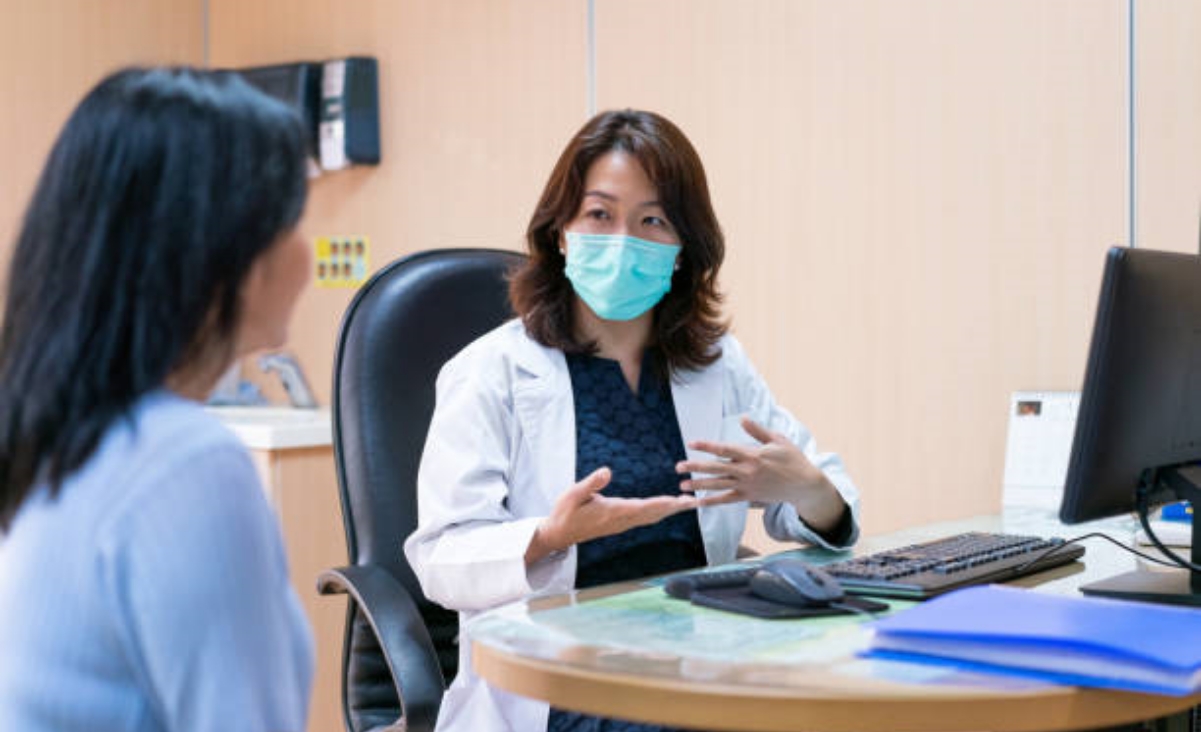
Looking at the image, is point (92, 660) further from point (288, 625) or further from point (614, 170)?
point (614, 170)

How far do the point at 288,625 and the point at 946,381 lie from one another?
2017 millimetres

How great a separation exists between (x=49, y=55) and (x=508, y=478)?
2681mm

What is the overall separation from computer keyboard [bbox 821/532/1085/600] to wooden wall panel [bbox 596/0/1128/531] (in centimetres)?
87

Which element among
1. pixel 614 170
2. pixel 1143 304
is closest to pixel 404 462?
pixel 614 170

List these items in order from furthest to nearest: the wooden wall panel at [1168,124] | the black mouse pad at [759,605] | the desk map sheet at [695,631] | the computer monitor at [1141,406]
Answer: the wooden wall panel at [1168,124]
the computer monitor at [1141,406]
the black mouse pad at [759,605]
the desk map sheet at [695,631]

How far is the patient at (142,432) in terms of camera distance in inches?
31.8

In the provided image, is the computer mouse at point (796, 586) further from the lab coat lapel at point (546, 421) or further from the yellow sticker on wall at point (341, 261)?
the yellow sticker on wall at point (341, 261)

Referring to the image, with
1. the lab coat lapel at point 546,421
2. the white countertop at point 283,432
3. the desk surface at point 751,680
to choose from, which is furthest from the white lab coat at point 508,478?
the white countertop at point 283,432

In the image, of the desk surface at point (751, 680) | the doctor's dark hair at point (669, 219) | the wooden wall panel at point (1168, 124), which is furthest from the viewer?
the wooden wall panel at point (1168, 124)

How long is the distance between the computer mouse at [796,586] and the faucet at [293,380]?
2.59 m

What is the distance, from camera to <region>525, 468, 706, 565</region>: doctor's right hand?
1589 mm

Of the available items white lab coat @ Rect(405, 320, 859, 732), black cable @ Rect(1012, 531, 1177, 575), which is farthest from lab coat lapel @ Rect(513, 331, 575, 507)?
black cable @ Rect(1012, 531, 1177, 575)

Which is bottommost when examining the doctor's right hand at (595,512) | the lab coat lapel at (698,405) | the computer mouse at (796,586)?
the computer mouse at (796,586)

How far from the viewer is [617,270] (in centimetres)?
195
